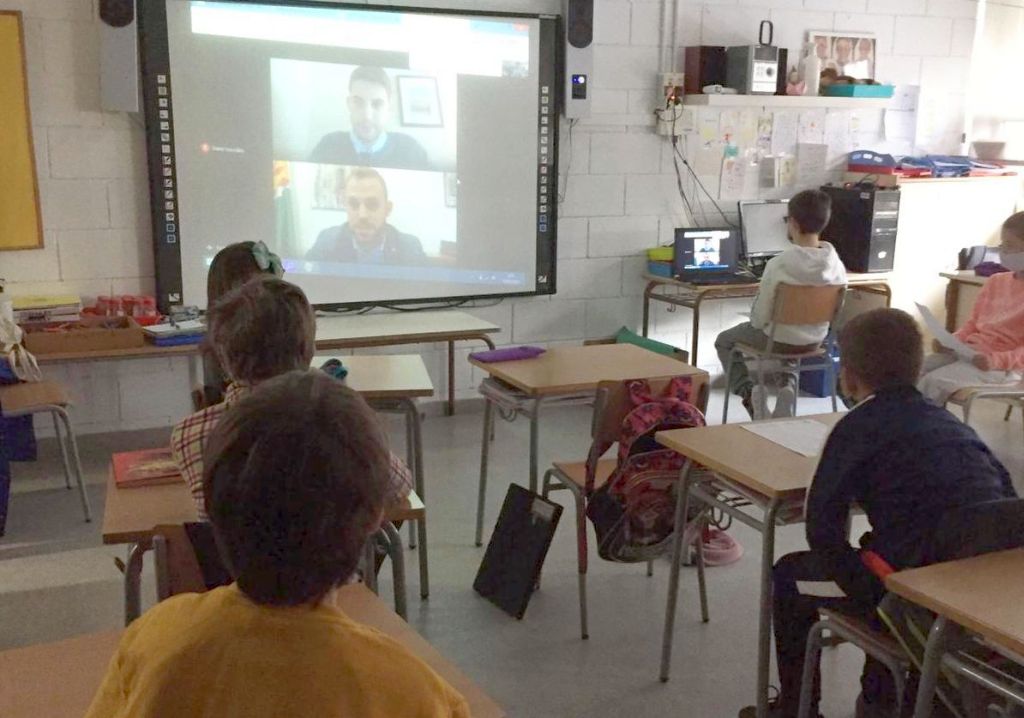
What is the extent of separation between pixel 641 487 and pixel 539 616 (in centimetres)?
66

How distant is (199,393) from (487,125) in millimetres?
2736

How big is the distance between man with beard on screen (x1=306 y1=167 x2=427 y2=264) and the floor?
4.32ft

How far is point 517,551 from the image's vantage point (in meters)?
3.17

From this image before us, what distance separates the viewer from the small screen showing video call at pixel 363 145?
4.51 m

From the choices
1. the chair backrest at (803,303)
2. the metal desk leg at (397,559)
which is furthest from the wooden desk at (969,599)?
the chair backrest at (803,303)

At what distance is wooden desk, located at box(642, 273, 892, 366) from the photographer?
17.2 ft

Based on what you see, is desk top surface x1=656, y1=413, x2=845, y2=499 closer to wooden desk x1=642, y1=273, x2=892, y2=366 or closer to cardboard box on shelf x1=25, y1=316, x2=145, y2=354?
cardboard box on shelf x1=25, y1=316, x2=145, y2=354

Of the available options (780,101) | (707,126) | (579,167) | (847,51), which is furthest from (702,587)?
(847,51)

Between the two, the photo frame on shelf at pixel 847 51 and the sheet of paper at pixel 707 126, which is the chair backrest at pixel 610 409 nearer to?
the sheet of paper at pixel 707 126

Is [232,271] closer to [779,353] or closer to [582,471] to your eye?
[582,471]

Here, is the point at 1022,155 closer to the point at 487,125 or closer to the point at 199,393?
the point at 487,125

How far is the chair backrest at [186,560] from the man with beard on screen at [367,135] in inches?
132

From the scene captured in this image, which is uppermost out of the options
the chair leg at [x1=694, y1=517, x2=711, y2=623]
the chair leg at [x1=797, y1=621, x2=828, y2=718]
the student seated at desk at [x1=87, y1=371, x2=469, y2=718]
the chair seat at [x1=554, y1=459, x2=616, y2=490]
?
the student seated at desk at [x1=87, y1=371, x2=469, y2=718]

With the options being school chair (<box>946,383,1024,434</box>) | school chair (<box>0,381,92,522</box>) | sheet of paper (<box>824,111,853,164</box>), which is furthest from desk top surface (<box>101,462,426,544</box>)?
sheet of paper (<box>824,111,853,164</box>)
